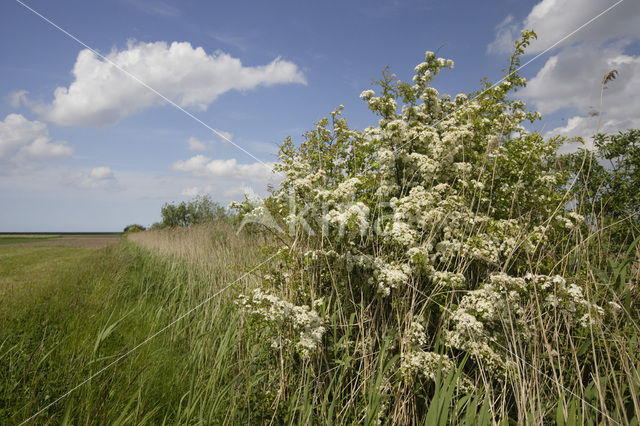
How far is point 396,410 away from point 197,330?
126 inches

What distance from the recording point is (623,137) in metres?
5.43

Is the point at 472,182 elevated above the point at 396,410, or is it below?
above

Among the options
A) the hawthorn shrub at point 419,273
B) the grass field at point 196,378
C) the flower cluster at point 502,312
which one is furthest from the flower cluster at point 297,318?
the flower cluster at point 502,312

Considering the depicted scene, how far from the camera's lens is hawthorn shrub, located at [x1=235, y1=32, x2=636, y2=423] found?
2943 mm

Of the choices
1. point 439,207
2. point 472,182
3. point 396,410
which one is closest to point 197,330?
point 396,410

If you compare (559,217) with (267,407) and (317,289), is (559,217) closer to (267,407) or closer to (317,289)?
(317,289)

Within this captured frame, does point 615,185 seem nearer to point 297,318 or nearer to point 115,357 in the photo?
point 297,318

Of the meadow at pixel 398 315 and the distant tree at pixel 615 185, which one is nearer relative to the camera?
the meadow at pixel 398 315

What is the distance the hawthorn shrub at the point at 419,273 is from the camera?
2943 mm

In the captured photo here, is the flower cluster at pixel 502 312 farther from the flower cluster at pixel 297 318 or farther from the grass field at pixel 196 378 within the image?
the flower cluster at pixel 297 318

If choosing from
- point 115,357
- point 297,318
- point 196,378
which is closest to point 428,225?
point 297,318

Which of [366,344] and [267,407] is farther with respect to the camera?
[366,344]

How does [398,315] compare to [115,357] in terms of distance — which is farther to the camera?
[115,357]

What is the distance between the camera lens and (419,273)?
3.28m
